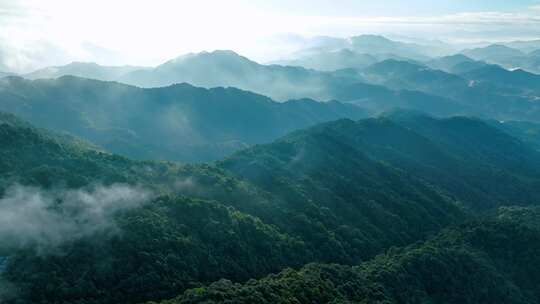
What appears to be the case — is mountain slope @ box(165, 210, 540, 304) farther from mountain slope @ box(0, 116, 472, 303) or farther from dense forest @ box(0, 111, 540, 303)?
mountain slope @ box(0, 116, 472, 303)

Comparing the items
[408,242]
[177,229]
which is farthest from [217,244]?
[408,242]

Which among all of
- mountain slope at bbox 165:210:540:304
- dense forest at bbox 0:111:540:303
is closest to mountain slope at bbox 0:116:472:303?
dense forest at bbox 0:111:540:303

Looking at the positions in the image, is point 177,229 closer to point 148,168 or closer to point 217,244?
point 217,244

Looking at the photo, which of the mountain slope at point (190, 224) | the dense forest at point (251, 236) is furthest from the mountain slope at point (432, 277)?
the mountain slope at point (190, 224)

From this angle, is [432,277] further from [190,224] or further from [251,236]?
[190,224]

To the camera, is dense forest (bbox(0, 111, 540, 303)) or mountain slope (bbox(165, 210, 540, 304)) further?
dense forest (bbox(0, 111, 540, 303))

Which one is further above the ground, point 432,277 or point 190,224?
point 190,224

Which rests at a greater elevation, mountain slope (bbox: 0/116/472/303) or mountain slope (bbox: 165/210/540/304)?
mountain slope (bbox: 0/116/472/303)

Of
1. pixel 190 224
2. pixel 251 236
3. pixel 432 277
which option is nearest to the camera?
pixel 190 224

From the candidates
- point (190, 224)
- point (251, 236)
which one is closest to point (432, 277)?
point (251, 236)

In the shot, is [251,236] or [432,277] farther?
[251,236]

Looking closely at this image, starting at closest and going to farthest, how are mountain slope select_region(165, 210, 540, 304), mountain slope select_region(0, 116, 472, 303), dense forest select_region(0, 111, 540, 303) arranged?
mountain slope select_region(165, 210, 540, 304) < dense forest select_region(0, 111, 540, 303) < mountain slope select_region(0, 116, 472, 303)

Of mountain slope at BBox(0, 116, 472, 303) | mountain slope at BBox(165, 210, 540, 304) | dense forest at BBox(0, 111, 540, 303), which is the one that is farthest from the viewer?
mountain slope at BBox(0, 116, 472, 303)
